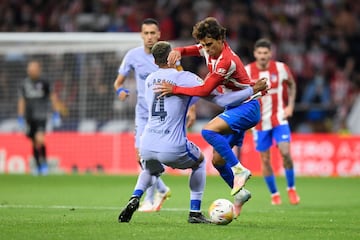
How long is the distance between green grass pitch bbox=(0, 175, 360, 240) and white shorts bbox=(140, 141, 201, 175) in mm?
630

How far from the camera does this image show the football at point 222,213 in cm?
1012

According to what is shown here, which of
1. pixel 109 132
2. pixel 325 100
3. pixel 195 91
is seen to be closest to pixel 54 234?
pixel 195 91

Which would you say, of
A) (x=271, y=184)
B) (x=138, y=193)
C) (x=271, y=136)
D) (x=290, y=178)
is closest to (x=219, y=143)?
(x=138, y=193)

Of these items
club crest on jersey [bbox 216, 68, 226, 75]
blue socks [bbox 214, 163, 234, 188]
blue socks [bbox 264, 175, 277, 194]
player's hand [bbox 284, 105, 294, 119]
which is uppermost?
club crest on jersey [bbox 216, 68, 226, 75]

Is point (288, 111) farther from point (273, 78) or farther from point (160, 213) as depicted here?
point (160, 213)

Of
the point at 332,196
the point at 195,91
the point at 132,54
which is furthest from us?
the point at 332,196

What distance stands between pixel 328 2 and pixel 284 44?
2320 mm

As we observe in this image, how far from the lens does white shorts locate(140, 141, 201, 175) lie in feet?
33.3

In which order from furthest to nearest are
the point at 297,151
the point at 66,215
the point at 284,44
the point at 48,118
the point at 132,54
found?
the point at 284,44 < the point at 48,118 < the point at 297,151 < the point at 132,54 < the point at 66,215

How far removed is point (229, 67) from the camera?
33.8ft

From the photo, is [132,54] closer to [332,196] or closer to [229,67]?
[229,67]

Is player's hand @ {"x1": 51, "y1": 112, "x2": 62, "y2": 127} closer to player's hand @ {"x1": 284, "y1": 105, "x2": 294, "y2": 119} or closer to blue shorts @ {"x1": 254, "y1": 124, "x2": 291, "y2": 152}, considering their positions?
blue shorts @ {"x1": 254, "y1": 124, "x2": 291, "y2": 152}

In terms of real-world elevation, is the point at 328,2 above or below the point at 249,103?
above

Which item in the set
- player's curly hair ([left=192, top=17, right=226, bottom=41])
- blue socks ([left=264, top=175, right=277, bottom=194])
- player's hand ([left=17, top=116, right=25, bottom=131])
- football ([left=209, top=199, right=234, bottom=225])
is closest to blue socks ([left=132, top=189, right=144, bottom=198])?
football ([left=209, top=199, right=234, bottom=225])
